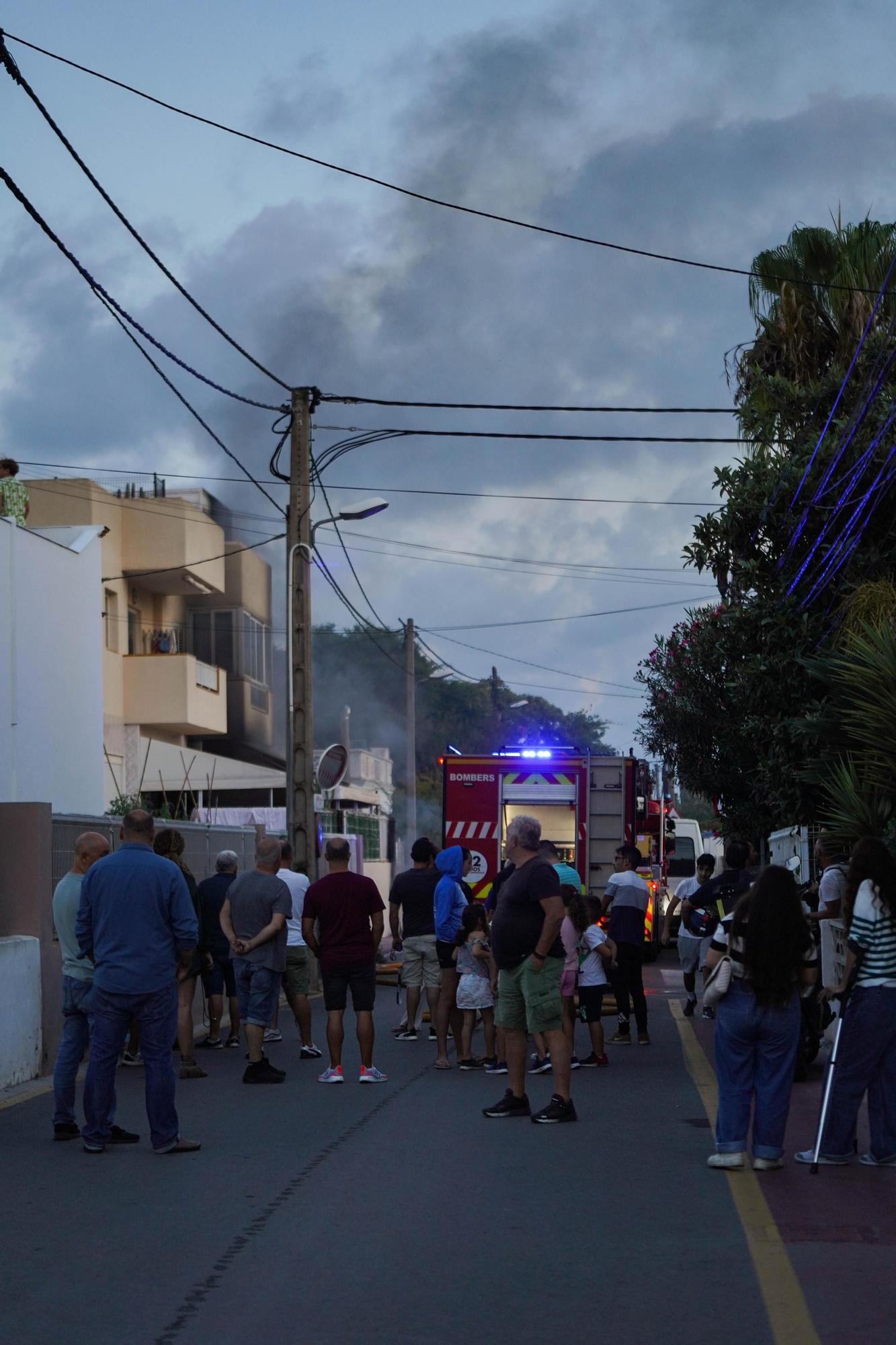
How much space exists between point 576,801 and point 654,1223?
648 inches

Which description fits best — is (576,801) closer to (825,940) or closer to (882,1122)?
(825,940)

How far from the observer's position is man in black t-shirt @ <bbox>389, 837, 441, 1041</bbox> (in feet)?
46.7

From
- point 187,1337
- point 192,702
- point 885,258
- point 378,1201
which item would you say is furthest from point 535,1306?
point 192,702

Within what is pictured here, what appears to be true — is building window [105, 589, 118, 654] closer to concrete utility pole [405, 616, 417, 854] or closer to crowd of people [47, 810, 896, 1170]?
concrete utility pole [405, 616, 417, 854]

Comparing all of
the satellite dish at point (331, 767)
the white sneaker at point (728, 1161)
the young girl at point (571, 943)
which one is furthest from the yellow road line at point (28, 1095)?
the satellite dish at point (331, 767)

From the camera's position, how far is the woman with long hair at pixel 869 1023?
Answer: 8484 mm

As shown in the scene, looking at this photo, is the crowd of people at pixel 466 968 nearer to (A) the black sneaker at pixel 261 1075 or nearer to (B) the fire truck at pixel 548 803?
(A) the black sneaker at pixel 261 1075

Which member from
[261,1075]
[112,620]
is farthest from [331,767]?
[112,620]

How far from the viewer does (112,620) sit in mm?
31047

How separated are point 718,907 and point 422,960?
8.51 feet

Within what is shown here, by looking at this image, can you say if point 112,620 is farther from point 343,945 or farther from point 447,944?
point 343,945

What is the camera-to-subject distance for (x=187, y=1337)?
535cm

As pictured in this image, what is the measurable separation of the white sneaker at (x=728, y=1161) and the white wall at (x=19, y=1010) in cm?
568

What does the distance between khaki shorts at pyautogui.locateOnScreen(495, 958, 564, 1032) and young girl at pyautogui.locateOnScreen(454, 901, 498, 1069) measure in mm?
2793
